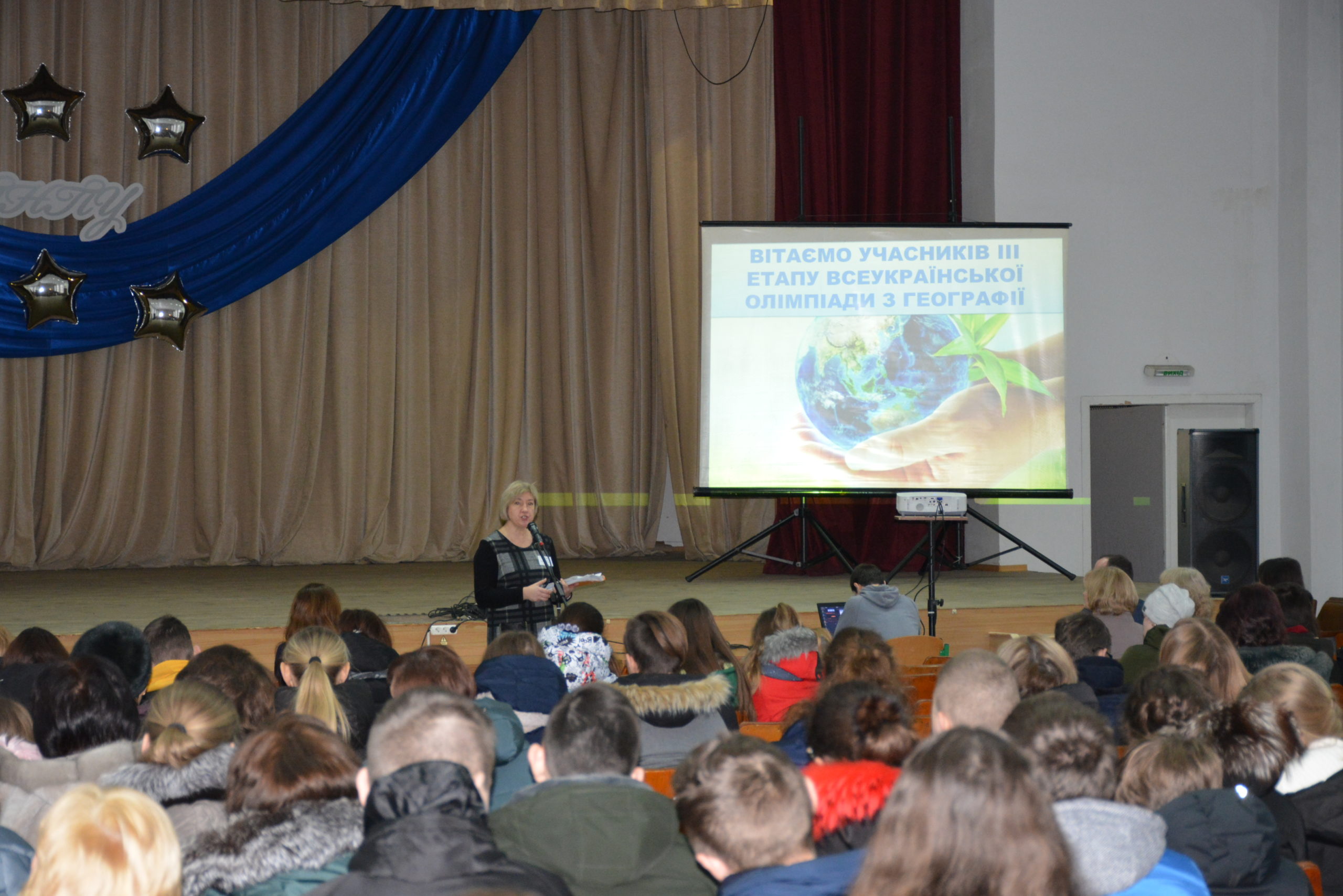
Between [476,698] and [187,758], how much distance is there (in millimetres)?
894

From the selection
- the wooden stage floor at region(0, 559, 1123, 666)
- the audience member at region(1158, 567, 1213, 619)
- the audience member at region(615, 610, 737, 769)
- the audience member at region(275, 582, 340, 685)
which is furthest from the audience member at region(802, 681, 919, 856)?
the wooden stage floor at region(0, 559, 1123, 666)

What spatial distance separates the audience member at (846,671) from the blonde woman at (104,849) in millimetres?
1329

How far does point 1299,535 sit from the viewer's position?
873 cm

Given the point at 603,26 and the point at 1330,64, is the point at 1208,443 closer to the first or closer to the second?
the point at 1330,64

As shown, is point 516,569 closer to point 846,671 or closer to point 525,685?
point 525,685

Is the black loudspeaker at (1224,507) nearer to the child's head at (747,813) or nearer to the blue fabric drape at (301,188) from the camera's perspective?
the blue fabric drape at (301,188)

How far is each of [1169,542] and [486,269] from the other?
540cm

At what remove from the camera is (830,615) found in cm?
589

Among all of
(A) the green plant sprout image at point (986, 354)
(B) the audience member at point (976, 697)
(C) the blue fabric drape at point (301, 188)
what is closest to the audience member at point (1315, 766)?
(B) the audience member at point (976, 697)

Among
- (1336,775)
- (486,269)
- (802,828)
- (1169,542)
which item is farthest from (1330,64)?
(802,828)

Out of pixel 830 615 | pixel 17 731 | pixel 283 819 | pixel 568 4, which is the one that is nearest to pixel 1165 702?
pixel 283 819

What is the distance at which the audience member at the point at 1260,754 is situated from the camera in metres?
2.44

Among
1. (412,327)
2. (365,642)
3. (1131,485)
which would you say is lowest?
(365,642)

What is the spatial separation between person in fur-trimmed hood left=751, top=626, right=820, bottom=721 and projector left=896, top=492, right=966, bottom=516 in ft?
10.5
